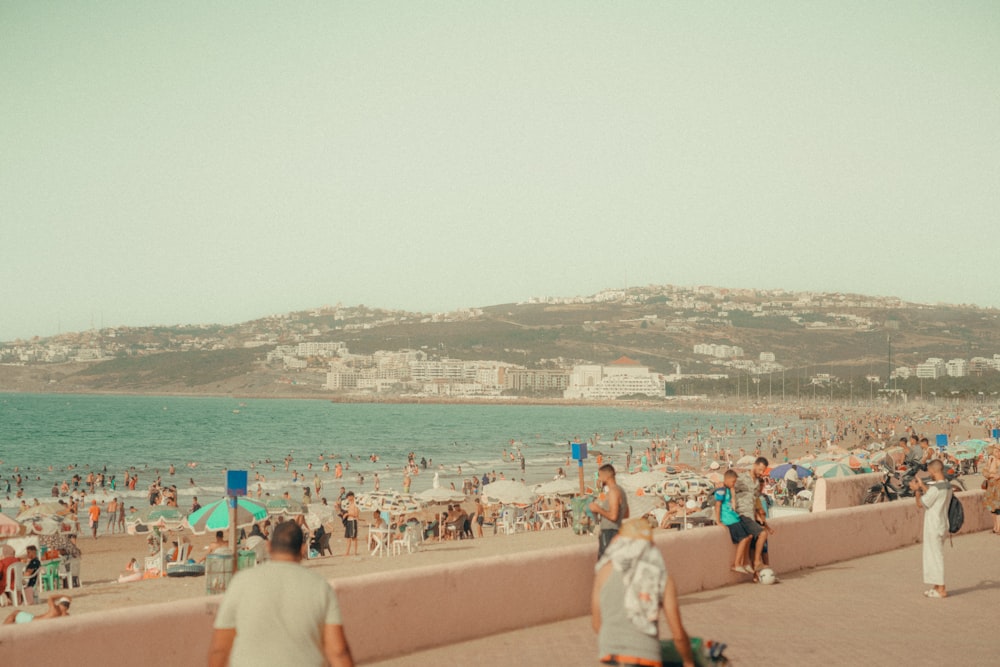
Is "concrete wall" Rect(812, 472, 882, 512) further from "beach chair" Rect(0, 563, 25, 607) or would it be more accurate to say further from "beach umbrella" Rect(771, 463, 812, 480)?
"beach umbrella" Rect(771, 463, 812, 480)

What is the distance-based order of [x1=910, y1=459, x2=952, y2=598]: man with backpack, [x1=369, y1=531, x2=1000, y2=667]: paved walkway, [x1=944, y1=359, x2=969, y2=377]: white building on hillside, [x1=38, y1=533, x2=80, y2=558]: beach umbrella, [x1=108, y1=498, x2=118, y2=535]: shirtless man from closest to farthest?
[x1=369, y1=531, x2=1000, y2=667]: paved walkway → [x1=910, y1=459, x2=952, y2=598]: man with backpack → [x1=38, y1=533, x2=80, y2=558]: beach umbrella → [x1=108, y1=498, x2=118, y2=535]: shirtless man → [x1=944, y1=359, x2=969, y2=377]: white building on hillside

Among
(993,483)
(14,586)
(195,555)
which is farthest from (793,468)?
(14,586)

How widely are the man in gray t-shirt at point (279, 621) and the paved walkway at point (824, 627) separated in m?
3.06

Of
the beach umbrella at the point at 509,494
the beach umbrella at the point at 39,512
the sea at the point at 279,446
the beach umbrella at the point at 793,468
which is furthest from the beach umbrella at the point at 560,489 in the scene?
the sea at the point at 279,446

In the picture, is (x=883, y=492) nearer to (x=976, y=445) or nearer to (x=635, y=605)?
(x=635, y=605)

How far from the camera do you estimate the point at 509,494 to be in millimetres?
25891

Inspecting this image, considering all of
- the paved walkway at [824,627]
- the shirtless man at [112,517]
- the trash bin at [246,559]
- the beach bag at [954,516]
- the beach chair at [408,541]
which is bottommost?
the shirtless man at [112,517]

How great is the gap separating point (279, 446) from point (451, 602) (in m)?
81.8

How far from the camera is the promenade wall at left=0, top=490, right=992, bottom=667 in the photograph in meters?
5.23

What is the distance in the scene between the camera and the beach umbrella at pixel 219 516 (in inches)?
742

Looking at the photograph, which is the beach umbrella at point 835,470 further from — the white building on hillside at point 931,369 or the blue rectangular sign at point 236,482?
the white building on hillside at point 931,369

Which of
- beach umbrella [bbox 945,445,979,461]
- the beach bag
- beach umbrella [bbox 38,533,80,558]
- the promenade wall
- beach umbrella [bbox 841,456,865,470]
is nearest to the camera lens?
the promenade wall

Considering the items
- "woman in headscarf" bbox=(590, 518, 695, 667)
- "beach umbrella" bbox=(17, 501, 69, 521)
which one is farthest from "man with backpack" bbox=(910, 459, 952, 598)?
"beach umbrella" bbox=(17, 501, 69, 521)

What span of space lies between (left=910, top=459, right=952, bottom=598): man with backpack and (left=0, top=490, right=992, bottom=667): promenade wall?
1499mm
